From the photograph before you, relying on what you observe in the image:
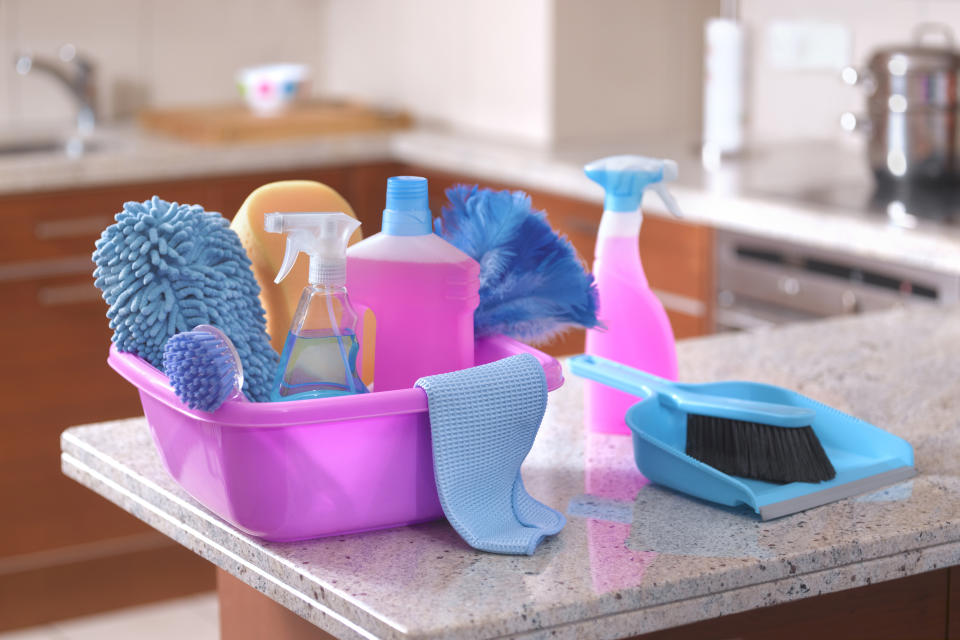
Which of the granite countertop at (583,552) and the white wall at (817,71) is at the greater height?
the white wall at (817,71)

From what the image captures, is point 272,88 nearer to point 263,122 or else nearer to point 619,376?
point 263,122

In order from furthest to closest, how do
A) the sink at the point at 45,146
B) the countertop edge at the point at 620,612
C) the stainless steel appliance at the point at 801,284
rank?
the sink at the point at 45,146, the stainless steel appliance at the point at 801,284, the countertop edge at the point at 620,612

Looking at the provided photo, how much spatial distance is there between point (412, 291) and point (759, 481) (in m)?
0.30

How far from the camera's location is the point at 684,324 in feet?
8.13

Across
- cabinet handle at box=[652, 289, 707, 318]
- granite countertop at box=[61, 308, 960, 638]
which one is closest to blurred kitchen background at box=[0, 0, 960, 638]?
cabinet handle at box=[652, 289, 707, 318]

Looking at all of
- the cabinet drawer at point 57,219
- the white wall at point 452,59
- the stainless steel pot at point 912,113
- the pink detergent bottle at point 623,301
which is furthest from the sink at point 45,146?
the pink detergent bottle at point 623,301

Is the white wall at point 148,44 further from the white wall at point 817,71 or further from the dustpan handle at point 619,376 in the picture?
the dustpan handle at point 619,376

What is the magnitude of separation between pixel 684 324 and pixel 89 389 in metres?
1.28

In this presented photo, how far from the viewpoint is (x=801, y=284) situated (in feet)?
7.29

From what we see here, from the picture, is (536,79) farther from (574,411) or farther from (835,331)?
(574,411)

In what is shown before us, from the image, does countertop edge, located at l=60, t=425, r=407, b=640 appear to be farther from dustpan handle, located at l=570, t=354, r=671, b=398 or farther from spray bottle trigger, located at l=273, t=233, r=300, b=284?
dustpan handle, located at l=570, t=354, r=671, b=398

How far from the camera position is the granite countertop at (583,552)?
2.72 feet

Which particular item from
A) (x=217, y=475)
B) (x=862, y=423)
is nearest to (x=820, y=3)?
(x=862, y=423)

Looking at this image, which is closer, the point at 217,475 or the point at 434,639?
the point at 434,639
